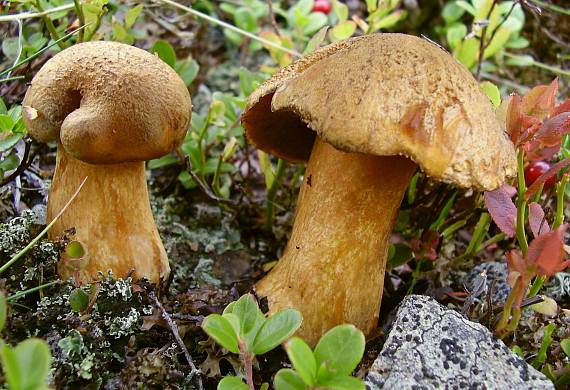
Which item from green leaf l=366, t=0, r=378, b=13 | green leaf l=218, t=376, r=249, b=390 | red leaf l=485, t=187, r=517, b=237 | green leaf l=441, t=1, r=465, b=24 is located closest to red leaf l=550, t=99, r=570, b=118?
red leaf l=485, t=187, r=517, b=237

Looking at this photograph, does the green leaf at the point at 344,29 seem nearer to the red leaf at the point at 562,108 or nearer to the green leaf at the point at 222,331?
the red leaf at the point at 562,108

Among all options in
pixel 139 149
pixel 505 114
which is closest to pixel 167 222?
pixel 139 149

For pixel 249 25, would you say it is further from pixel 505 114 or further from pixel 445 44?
pixel 505 114

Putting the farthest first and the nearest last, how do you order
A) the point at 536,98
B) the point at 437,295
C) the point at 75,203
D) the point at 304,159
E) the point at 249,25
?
the point at 249,25
the point at 304,159
the point at 437,295
the point at 75,203
the point at 536,98

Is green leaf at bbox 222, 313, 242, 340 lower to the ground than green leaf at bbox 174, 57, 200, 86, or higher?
lower

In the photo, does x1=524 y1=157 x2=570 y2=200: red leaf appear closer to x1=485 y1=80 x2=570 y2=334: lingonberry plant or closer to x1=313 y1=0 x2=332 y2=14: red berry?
x1=485 y1=80 x2=570 y2=334: lingonberry plant

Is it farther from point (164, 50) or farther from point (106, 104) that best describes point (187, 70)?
point (106, 104)

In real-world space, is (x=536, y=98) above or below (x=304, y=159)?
above
